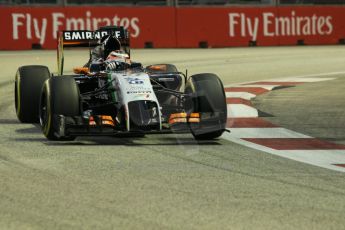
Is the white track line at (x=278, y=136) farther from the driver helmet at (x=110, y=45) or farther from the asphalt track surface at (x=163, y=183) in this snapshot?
the driver helmet at (x=110, y=45)

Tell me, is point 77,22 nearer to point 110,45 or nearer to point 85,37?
point 85,37

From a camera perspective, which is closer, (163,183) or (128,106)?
(163,183)

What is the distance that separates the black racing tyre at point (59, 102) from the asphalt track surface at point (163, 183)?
0.17 metres

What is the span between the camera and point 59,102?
916 cm

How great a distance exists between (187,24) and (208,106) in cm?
1599

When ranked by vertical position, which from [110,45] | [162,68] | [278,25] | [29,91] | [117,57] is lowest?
[29,91]

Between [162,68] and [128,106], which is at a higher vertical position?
[162,68]

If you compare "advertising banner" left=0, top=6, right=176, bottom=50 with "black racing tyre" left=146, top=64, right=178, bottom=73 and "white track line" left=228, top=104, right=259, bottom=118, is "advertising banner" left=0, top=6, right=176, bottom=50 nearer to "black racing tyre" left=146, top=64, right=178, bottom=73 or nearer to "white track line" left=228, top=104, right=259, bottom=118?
"white track line" left=228, top=104, right=259, bottom=118

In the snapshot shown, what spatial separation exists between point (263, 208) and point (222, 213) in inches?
11.9

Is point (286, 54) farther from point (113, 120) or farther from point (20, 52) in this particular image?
point (113, 120)

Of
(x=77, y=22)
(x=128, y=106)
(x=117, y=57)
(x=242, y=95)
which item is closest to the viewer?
(x=128, y=106)

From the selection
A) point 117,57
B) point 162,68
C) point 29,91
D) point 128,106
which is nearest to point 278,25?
point 162,68

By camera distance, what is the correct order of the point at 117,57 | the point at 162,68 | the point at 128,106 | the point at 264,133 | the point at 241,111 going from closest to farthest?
1. the point at 128,106
2. the point at 264,133
3. the point at 117,57
4. the point at 162,68
5. the point at 241,111

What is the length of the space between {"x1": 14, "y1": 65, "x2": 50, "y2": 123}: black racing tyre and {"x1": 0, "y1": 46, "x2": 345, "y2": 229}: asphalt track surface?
196 millimetres
